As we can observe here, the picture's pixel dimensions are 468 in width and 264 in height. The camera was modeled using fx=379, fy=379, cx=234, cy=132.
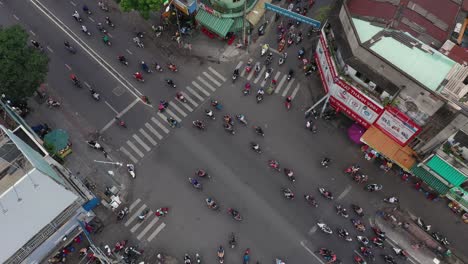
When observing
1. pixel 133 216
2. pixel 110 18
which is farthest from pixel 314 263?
pixel 110 18

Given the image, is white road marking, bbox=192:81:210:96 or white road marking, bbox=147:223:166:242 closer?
white road marking, bbox=147:223:166:242

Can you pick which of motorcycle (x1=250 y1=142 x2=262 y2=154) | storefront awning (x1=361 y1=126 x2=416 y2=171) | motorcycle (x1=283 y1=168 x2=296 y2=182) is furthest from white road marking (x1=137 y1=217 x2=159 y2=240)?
storefront awning (x1=361 y1=126 x2=416 y2=171)

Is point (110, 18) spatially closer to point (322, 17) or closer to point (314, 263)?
point (322, 17)

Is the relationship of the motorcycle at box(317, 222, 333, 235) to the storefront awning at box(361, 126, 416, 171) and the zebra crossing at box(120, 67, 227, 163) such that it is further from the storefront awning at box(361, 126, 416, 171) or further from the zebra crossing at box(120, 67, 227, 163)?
the zebra crossing at box(120, 67, 227, 163)

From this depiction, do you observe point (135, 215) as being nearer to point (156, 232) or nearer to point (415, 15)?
point (156, 232)

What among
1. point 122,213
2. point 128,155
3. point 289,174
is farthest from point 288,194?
point 128,155

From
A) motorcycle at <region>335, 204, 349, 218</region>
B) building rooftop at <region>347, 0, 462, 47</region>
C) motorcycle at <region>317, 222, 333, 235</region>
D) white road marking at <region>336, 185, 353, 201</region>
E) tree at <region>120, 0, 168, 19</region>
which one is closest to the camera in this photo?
building rooftop at <region>347, 0, 462, 47</region>
